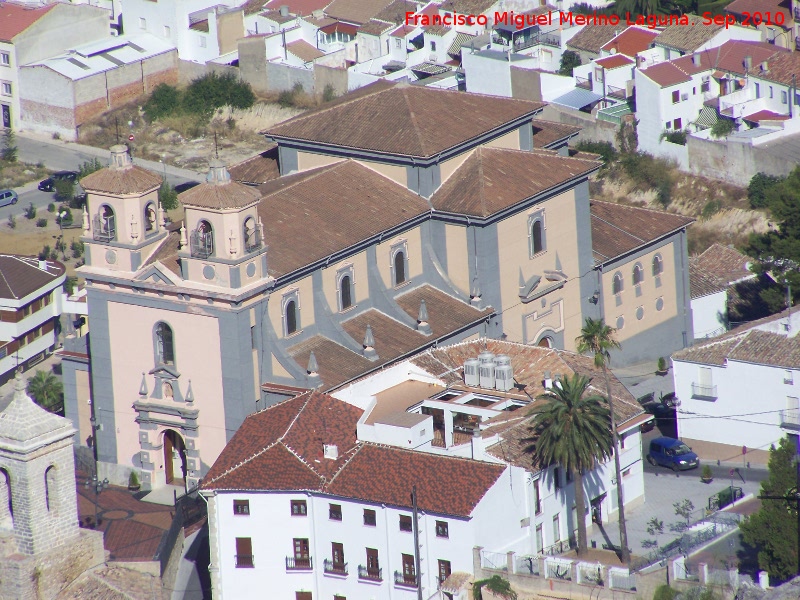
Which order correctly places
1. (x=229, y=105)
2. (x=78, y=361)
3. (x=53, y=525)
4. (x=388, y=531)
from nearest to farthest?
(x=53, y=525) → (x=388, y=531) → (x=78, y=361) → (x=229, y=105)

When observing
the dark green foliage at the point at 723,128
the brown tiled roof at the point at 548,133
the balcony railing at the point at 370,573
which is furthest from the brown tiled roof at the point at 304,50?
the balcony railing at the point at 370,573

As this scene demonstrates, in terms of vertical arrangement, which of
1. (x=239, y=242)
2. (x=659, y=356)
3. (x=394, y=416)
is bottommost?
(x=659, y=356)

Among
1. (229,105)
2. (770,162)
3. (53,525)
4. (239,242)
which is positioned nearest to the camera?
(53,525)

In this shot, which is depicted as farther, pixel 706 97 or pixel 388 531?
pixel 706 97

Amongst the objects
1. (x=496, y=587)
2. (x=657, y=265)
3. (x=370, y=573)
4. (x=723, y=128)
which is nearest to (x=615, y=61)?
(x=723, y=128)

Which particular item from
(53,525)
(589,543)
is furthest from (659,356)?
(53,525)

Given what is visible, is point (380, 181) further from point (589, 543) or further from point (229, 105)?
point (229, 105)

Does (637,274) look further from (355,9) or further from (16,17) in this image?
(16,17)
